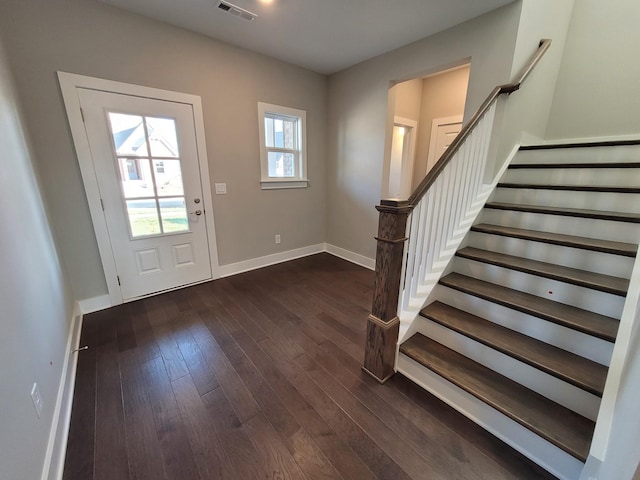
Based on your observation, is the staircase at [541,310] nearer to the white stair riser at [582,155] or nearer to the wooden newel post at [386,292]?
the white stair riser at [582,155]

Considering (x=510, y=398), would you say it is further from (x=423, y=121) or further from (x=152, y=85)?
(x=423, y=121)

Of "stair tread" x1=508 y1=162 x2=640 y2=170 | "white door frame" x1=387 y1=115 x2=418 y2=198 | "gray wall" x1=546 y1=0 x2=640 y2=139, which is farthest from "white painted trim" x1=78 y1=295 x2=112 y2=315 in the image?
"gray wall" x1=546 y1=0 x2=640 y2=139

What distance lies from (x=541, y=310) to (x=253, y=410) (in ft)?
5.64

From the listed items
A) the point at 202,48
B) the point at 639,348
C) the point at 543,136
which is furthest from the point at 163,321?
the point at 543,136

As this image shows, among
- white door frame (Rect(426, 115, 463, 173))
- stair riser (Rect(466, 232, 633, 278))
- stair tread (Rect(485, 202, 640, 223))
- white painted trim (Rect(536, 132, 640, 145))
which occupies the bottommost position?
stair riser (Rect(466, 232, 633, 278))

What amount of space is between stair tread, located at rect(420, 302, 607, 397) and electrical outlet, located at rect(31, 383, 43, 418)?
202 cm

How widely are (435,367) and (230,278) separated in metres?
2.47

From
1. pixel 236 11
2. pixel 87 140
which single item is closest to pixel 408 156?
pixel 236 11

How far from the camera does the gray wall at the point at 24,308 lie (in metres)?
0.91

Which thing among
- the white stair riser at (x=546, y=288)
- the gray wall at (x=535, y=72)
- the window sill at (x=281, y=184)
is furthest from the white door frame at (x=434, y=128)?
the white stair riser at (x=546, y=288)

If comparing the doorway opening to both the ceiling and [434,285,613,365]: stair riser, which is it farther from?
[434,285,613,365]: stair riser

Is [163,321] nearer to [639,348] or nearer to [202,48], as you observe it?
[202,48]

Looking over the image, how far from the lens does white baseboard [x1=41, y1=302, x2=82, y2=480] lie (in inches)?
42.5

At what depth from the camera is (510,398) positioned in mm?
1297
